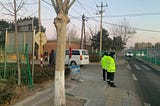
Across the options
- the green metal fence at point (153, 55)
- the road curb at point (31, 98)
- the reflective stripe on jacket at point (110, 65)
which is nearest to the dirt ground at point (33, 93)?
the road curb at point (31, 98)

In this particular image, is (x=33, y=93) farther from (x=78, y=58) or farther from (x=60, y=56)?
(x=78, y=58)

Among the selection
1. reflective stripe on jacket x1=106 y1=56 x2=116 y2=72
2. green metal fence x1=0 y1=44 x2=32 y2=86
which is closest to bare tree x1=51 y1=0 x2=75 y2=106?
green metal fence x1=0 y1=44 x2=32 y2=86

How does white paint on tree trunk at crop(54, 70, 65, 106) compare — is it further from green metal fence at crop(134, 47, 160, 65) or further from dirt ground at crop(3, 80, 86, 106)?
green metal fence at crop(134, 47, 160, 65)

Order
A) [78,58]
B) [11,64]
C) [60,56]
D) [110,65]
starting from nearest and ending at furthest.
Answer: [60,56], [11,64], [110,65], [78,58]

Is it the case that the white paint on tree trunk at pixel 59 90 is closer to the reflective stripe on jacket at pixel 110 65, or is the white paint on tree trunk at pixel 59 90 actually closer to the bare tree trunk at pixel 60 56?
the bare tree trunk at pixel 60 56

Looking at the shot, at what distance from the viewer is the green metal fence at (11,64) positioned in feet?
34.1

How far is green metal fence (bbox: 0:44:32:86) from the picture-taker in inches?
410

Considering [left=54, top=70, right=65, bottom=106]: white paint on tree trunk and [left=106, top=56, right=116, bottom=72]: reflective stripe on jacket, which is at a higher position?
[left=106, top=56, right=116, bottom=72]: reflective stripe on jacket

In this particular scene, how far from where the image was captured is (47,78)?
11.8m

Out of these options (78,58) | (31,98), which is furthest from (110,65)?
(78,58)

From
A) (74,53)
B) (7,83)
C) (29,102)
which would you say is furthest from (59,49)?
(74,53)

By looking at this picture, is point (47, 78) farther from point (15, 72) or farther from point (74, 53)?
point (74, 53)

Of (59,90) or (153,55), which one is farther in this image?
(153,55)

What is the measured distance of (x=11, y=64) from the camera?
11.6 meters
